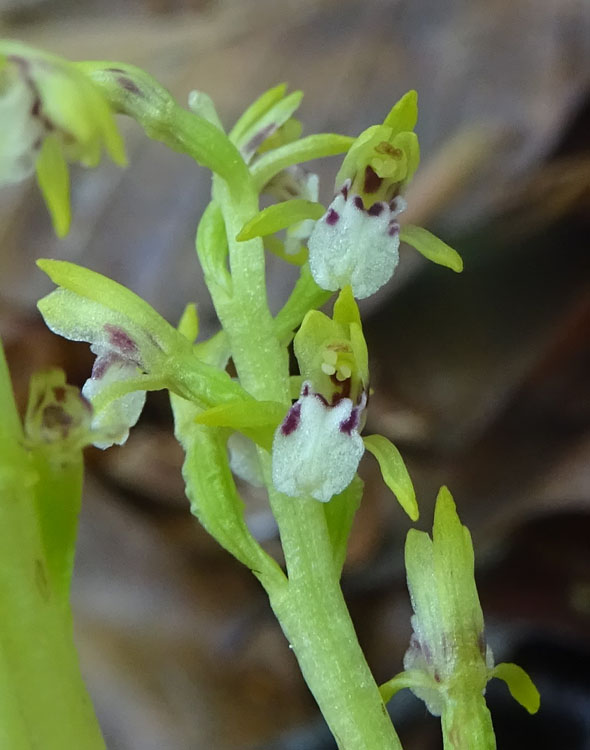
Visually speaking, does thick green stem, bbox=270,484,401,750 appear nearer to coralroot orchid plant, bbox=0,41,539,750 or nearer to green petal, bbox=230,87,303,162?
coralroot orchid plant, bbox=0,41,539,750

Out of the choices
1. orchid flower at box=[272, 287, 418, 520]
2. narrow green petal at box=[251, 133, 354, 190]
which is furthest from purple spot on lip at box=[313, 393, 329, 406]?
narrow green petal at box=[251, 133, 354, 190]

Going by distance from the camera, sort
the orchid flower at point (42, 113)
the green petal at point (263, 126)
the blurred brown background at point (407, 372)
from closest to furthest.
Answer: the orchid flower at point (42, 113) → the green petal at point (263, 126) → the blurred brown background at point (407, 372)

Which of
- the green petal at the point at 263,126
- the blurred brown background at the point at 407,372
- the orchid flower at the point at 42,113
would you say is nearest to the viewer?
the orchid flower at the point at 42,113

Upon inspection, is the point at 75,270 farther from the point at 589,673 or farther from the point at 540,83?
the point at 540,83

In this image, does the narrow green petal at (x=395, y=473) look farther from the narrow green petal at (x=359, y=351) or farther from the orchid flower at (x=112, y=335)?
the orchid flower at (x=112, y=335)

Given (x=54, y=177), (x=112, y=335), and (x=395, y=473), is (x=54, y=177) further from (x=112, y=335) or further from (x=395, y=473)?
(x=395, y=473)

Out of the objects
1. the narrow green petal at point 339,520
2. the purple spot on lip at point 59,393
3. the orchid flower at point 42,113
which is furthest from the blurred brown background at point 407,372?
the orchid flower at point 42,113

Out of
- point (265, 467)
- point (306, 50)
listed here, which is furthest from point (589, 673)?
point (306, 50)
